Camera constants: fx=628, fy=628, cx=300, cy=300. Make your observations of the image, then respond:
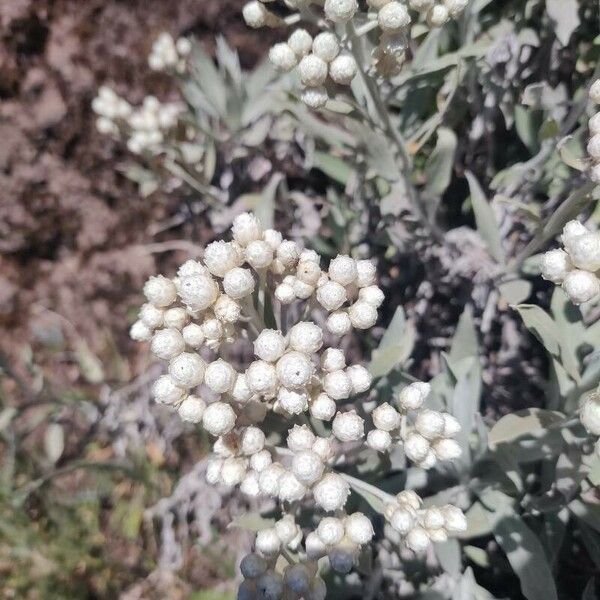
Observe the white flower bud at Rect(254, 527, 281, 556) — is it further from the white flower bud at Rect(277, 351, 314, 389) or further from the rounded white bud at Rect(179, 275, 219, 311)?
the rounded white bud at Rect(179, 275, 219, 311)

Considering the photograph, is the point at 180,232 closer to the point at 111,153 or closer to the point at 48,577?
the point at 111,153

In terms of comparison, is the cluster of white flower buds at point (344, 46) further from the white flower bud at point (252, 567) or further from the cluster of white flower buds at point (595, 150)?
the white flower bud at point (252, 567)

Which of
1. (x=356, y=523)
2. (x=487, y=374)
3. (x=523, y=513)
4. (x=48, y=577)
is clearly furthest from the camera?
(x=48, y=577)

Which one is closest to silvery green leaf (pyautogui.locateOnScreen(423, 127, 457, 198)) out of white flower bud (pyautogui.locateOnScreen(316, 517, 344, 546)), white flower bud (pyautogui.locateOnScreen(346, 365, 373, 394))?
white flower bud (pyautogui.locateOnScreen(346, 365, 373, 394))

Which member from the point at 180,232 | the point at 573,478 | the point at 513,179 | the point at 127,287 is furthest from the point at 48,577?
the point at 513,179

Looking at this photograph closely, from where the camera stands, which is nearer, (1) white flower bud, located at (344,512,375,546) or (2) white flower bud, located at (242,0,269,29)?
(1) white flower bud, located at (344,512,375,546)

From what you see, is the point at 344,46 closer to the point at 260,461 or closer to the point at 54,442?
the point at 260,461

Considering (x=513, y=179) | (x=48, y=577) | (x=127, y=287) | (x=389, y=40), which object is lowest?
(x=48, y=577)

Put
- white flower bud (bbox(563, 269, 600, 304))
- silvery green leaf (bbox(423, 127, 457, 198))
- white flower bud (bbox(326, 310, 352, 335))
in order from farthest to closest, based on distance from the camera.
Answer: silvery green leaf (bbox(423, 127, 457, 198)), white flower bud (bbox(326, 310, 352, 335)), white flower bud (bbox(563, 269, 600, 304))
